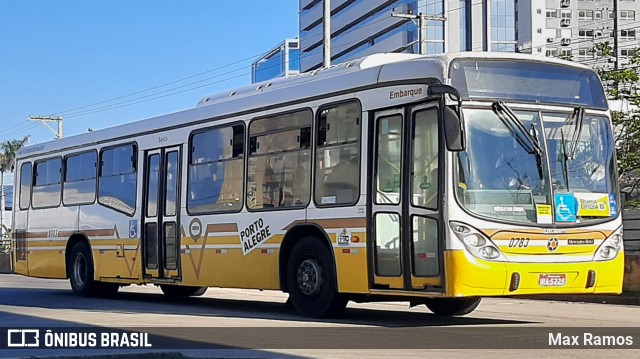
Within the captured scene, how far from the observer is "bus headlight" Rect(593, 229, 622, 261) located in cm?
1294

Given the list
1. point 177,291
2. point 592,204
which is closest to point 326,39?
point 177,291

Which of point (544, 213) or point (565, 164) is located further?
point (565, 164)

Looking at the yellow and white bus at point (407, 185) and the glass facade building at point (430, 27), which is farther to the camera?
the glass facade building at point (430, 27)

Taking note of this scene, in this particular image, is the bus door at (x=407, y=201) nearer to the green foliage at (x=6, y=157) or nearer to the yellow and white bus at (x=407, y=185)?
the yellow and white bus at (x=407, y=185)

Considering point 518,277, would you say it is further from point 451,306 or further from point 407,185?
point 451,306

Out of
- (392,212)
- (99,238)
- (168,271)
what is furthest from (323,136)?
(99,238)

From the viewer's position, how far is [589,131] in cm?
1329

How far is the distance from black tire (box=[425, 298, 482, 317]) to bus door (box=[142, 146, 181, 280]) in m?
4.64

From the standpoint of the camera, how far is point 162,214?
714 inches

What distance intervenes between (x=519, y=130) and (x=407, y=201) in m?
1.62

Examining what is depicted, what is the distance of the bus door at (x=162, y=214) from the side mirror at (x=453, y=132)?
674 cm

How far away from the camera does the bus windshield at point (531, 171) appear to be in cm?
1241

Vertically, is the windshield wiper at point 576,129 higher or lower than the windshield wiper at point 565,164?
higher

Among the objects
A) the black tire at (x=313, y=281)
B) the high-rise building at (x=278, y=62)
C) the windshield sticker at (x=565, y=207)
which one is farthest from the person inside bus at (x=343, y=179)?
the high-rise building at (x=278, y=62)
